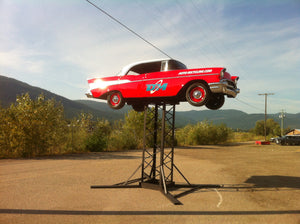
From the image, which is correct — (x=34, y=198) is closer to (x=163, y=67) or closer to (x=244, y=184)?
(x=163, y=67)

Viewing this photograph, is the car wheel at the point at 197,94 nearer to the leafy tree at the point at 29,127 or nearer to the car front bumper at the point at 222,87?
the car front bumper at the point at 222,87

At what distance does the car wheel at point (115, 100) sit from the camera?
855 centimetres

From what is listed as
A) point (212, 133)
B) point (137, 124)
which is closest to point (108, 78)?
point (137, 124)

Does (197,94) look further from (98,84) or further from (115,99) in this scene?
(98,84)

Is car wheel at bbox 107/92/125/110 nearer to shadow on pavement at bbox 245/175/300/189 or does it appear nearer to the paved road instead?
the paved road

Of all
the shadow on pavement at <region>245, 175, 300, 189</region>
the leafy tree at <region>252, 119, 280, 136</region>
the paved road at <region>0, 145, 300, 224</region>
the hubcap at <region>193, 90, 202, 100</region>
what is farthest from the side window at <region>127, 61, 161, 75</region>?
the leafy tree at <region>252, 119, 280, 136</region>

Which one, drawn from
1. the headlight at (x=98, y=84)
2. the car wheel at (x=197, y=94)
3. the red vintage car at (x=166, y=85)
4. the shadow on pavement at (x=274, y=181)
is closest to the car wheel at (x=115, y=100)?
the red vintage car at (x=166, y=85)

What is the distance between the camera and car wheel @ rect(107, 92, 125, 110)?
8555 mm

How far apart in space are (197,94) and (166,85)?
1.10 meters

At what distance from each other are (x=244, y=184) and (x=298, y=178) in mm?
3484

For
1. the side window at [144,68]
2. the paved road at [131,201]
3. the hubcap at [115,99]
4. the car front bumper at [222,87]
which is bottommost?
the paved road at [131,201]

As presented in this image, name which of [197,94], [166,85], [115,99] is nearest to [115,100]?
[115,99]

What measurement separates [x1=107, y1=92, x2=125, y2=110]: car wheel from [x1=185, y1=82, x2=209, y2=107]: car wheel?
2584 millimetres

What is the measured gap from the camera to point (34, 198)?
24.0ft
